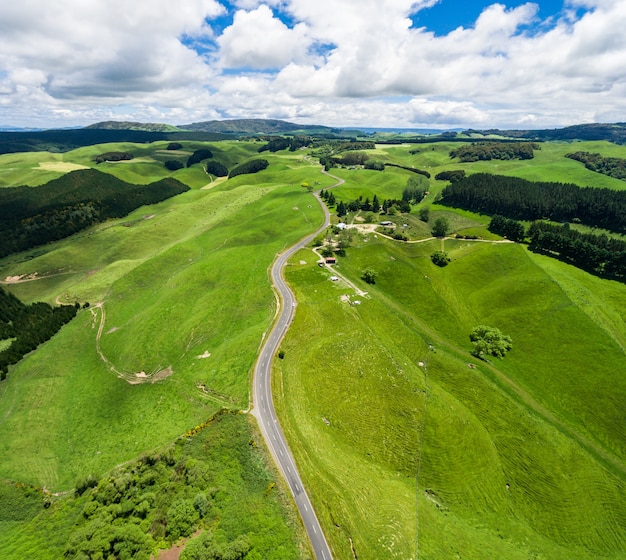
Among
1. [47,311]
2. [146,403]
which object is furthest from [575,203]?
[47,311]

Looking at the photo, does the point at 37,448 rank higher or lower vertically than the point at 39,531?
lower

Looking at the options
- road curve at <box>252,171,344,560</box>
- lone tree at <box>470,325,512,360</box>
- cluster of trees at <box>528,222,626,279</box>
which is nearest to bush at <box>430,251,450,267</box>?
lone tree at <box>470,325,512,360</box>

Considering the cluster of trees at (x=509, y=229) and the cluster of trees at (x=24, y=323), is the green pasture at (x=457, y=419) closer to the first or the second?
the cluster of trees at (x=509, y=229)

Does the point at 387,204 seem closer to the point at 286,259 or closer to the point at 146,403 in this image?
the point at 286,259

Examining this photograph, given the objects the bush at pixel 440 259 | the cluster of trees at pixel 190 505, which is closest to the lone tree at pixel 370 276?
the bush at pixel 440 259

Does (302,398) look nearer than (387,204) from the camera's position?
Yes

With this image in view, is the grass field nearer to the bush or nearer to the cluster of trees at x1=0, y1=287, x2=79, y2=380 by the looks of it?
the cluster of trees at x1=0, y1=287, x2=79, y2=380
